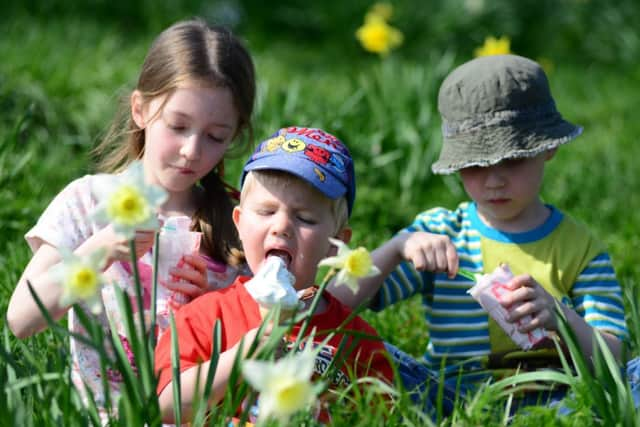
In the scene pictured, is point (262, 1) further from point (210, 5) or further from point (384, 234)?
point (384, 234)

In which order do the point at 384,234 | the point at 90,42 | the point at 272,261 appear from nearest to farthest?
1. the point at 272,261
2. the point at 384,234
3. the point at 90,42

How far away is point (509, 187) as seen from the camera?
2713 mm

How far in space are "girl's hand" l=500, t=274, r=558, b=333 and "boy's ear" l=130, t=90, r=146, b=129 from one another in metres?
1.18

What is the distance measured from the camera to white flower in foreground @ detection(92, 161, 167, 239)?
1.61m

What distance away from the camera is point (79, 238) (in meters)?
2.59

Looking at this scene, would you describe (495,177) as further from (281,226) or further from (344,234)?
(281,226)

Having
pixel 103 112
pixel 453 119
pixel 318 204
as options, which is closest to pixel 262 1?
pixel 103 112

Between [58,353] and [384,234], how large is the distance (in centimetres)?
244

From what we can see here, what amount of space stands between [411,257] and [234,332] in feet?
2.00

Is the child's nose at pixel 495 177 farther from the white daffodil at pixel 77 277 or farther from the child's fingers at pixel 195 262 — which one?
the white daffodil at pixel 77 277

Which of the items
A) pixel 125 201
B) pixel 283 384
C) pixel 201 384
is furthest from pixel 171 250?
pixel 283 384

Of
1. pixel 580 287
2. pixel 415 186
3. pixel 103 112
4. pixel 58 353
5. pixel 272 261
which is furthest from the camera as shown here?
pixel 103 112

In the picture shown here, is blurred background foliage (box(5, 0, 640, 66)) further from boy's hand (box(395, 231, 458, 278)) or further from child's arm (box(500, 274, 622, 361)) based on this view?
child's arm (box(500, 274, 622, 361))

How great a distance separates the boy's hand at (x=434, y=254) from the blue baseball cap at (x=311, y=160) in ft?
0.96
